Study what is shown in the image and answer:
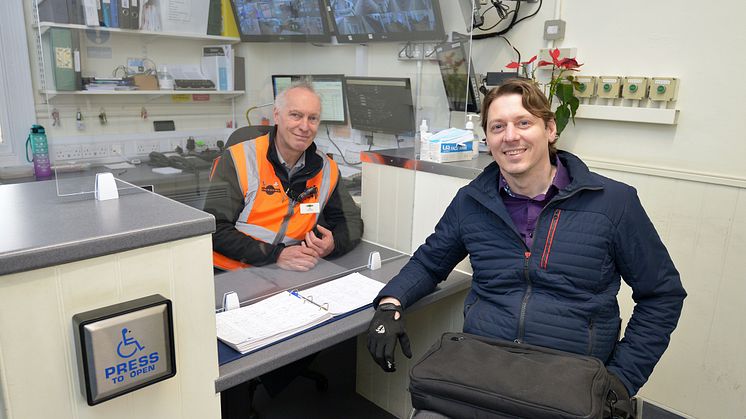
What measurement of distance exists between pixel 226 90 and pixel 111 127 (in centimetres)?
32

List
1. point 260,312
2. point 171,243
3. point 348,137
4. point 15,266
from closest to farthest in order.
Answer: point 15,266 < point 171,243 < point 260,312 < point 348,137

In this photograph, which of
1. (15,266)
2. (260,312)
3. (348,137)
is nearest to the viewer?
(15,266)

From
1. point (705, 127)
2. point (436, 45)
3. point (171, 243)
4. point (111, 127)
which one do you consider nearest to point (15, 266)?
point (171, 243)

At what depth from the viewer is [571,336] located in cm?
125

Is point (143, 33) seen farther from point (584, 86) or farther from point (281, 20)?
point (584, 86)

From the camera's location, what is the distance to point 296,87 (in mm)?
1609

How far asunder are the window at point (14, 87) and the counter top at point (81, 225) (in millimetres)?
2493

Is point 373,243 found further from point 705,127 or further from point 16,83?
point 16,83

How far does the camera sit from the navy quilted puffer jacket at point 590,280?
1.26m

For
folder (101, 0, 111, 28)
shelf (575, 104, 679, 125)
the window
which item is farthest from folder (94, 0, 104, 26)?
the window

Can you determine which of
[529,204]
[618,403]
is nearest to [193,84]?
[529,204]

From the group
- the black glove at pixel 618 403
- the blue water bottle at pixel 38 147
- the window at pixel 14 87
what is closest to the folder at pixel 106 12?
the black glove at pixel 618 403

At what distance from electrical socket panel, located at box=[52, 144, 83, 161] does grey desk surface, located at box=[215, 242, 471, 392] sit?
478 mm

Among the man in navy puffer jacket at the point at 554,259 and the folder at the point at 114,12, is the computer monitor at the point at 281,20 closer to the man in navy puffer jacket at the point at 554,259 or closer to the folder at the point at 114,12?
the folder at the point at 114,12
